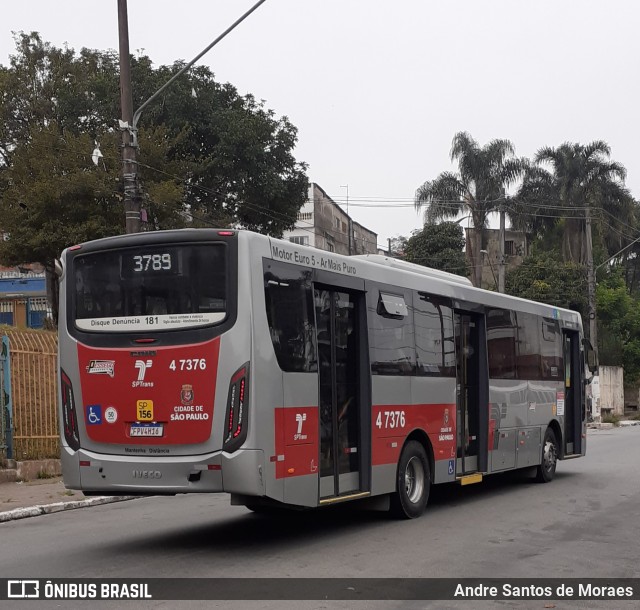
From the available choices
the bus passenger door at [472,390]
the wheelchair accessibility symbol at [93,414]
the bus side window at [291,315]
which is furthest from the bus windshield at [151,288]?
the bus passenger door at [472,390]

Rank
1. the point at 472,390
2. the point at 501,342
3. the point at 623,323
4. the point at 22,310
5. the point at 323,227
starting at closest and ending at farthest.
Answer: the point at 472,390 → the point at 501,342 → the point at 22,310 → the point at 623,323 → the point at 323,227

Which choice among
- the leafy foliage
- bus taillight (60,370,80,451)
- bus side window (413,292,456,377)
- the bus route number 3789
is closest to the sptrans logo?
bus taillight (60,370,80,451)

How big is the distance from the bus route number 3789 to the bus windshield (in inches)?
111

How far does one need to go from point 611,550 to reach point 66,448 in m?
5.70

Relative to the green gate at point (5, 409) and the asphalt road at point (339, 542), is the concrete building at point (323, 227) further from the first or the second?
the asphalt road at point (339, 542)

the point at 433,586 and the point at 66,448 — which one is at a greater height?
the point at 66,448

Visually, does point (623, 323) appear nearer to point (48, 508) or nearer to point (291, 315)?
point (48, 508)

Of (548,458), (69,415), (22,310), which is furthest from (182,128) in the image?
(69,415)

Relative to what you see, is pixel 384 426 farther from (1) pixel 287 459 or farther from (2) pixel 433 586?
(2) pixel 433 586

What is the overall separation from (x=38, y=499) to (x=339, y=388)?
19.3 ft

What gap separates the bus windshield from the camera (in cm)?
905

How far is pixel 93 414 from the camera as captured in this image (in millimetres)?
9430

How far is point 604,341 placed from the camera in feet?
176

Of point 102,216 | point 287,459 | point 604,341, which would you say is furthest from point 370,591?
point 604,341
